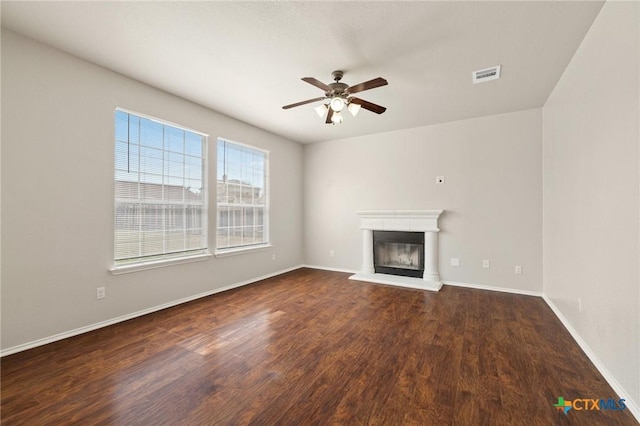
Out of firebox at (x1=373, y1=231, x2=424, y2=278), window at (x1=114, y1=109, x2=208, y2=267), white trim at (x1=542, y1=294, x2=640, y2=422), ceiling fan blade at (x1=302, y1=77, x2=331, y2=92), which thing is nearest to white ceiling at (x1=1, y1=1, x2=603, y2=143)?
ceiling fan blade at (x1=302, y1=77, x2=331, y2=92)

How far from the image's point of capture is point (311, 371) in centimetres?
201

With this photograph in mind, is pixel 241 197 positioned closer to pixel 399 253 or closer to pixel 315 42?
pixel 315 42

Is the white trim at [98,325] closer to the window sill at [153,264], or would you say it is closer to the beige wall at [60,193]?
the beige wall at [60,193]

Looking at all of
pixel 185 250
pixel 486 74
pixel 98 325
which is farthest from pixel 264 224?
pixel 486 74

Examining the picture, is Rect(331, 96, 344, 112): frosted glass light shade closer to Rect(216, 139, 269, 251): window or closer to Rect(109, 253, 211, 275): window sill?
Rect(216, 139, 269, 251): window

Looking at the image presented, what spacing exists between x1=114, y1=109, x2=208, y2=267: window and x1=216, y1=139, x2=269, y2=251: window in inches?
12.6

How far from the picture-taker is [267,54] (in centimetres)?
252

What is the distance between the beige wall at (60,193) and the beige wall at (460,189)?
10.7ft

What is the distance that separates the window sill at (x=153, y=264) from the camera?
2.86m

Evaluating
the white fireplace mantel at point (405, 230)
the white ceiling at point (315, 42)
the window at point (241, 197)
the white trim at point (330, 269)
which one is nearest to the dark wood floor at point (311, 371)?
the white fireplace mantel at point (405, 230)

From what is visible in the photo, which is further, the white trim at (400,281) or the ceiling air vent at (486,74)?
the white trim at (400,281)

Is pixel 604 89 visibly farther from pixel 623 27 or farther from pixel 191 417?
pixel 191 417

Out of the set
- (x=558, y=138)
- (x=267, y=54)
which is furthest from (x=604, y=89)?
(x=267, y=54)

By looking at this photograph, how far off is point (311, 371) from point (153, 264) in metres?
2.33
